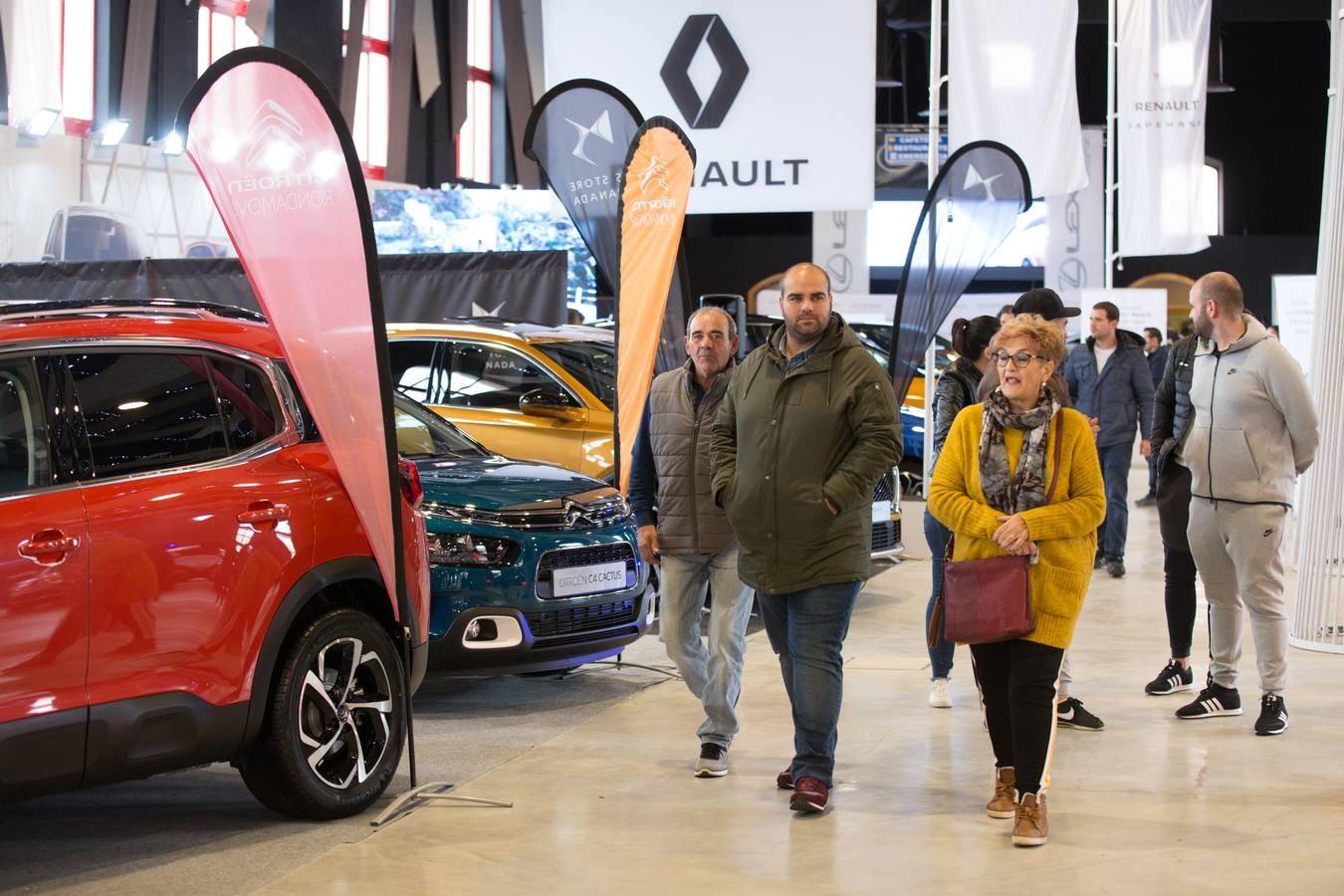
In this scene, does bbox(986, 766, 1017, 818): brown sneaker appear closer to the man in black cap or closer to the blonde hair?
the man in black cap

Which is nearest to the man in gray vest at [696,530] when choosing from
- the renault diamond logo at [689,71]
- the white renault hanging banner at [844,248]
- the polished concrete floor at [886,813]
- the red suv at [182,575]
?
the polished concrete floor at [886,813]

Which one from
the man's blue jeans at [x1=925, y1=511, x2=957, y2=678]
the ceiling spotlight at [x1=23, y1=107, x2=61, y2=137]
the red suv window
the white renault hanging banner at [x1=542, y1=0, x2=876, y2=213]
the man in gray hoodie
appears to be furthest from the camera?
the ceiling spotlight at [x1=23, y1=107, x2=61, y2=137]

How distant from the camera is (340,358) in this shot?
15.5ft

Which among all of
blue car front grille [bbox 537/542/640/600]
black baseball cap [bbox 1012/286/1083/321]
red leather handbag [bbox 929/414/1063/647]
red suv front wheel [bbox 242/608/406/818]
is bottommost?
red suv front wheel [bbox 242/608/406/818]

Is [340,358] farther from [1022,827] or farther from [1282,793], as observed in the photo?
[1282,793]

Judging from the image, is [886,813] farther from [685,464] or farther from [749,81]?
[749,81]

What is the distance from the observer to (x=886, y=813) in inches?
196

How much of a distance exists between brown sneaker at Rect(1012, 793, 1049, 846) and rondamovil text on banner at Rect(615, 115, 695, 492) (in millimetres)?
3079

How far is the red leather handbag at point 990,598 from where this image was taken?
14.9ft

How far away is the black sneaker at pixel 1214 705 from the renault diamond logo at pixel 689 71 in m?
5.20

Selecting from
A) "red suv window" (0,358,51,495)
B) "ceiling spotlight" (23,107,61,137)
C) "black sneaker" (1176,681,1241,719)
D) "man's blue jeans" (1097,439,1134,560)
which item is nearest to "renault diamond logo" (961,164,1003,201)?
"man's blue jeans" (1097,439,1134,560)

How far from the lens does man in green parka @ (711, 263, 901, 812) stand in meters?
4.82

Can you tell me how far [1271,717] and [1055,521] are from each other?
2.10 meters

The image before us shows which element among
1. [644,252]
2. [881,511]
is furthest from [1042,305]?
[881,511]
